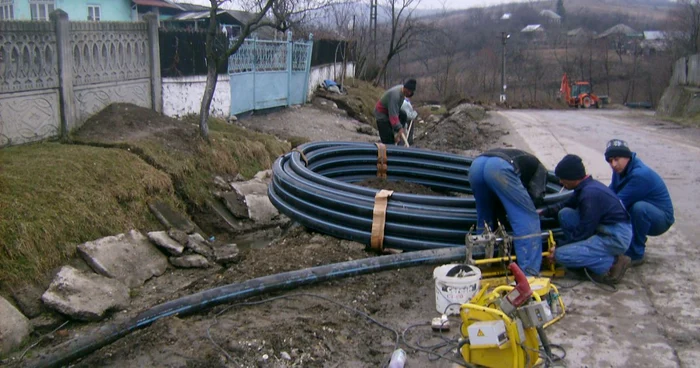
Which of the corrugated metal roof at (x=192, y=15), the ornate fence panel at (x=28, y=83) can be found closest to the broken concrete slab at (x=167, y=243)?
the ornate fence panel at (x=28, y=83)

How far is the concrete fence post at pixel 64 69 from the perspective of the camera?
8.71 metres

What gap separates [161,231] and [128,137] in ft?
7.56

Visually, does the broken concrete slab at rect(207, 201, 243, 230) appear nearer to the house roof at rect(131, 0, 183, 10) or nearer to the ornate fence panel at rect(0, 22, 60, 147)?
the ornate fence panel at rect(0, 22, 60, 147)

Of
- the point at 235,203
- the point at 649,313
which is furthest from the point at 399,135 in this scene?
the point at 649,313

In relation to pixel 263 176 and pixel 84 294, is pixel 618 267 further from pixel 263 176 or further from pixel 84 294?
pixel 263 176

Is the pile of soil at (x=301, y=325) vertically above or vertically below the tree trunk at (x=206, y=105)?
below

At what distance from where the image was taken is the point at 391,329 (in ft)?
13.8

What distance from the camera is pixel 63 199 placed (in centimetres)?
665

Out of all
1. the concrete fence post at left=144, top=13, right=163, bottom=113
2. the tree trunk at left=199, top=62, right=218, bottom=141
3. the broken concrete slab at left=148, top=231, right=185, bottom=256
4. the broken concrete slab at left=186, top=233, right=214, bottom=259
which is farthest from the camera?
the concrete fence post at left=144, top=13, right=163, bottom=113

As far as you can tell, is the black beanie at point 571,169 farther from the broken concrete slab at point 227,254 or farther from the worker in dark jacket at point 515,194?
the broken concrete slab at point 227,254

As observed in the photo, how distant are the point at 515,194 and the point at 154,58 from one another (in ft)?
26.0

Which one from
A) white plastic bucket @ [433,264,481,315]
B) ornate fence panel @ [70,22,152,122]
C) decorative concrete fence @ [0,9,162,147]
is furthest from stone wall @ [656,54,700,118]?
white plastic bucket @ [433,264,481,315]

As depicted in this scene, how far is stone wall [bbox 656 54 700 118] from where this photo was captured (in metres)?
22.1

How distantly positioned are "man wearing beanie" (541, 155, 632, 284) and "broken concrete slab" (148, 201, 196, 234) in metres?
4.57
